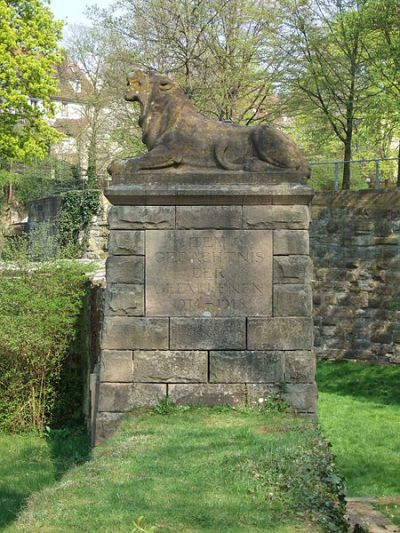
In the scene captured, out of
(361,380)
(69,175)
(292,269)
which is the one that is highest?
(69,175)

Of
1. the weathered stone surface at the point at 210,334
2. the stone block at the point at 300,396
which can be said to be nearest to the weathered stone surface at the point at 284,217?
→ the weathered stone surface at the point at 210,334

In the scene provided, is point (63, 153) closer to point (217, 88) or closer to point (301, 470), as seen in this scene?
point (217, 88)

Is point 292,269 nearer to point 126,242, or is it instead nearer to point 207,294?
point 207,294

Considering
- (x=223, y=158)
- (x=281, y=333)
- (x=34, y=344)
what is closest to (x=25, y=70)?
(x=34, y=344)

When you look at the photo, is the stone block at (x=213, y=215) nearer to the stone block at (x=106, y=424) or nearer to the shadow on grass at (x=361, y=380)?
the stone block at (x=106, y=424)

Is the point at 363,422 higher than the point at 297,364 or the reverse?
the reverse

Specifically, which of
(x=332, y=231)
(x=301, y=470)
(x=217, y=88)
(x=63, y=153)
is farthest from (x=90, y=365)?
(x=63, y=153)

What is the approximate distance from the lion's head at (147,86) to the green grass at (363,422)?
179 inches

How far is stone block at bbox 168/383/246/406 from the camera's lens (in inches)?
269

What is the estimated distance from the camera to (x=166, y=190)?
269 inches

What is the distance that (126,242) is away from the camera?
692 centimetres

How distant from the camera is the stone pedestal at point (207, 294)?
685cm

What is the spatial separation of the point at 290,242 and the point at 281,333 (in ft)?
2.42

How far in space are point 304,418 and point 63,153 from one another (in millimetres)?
38992
